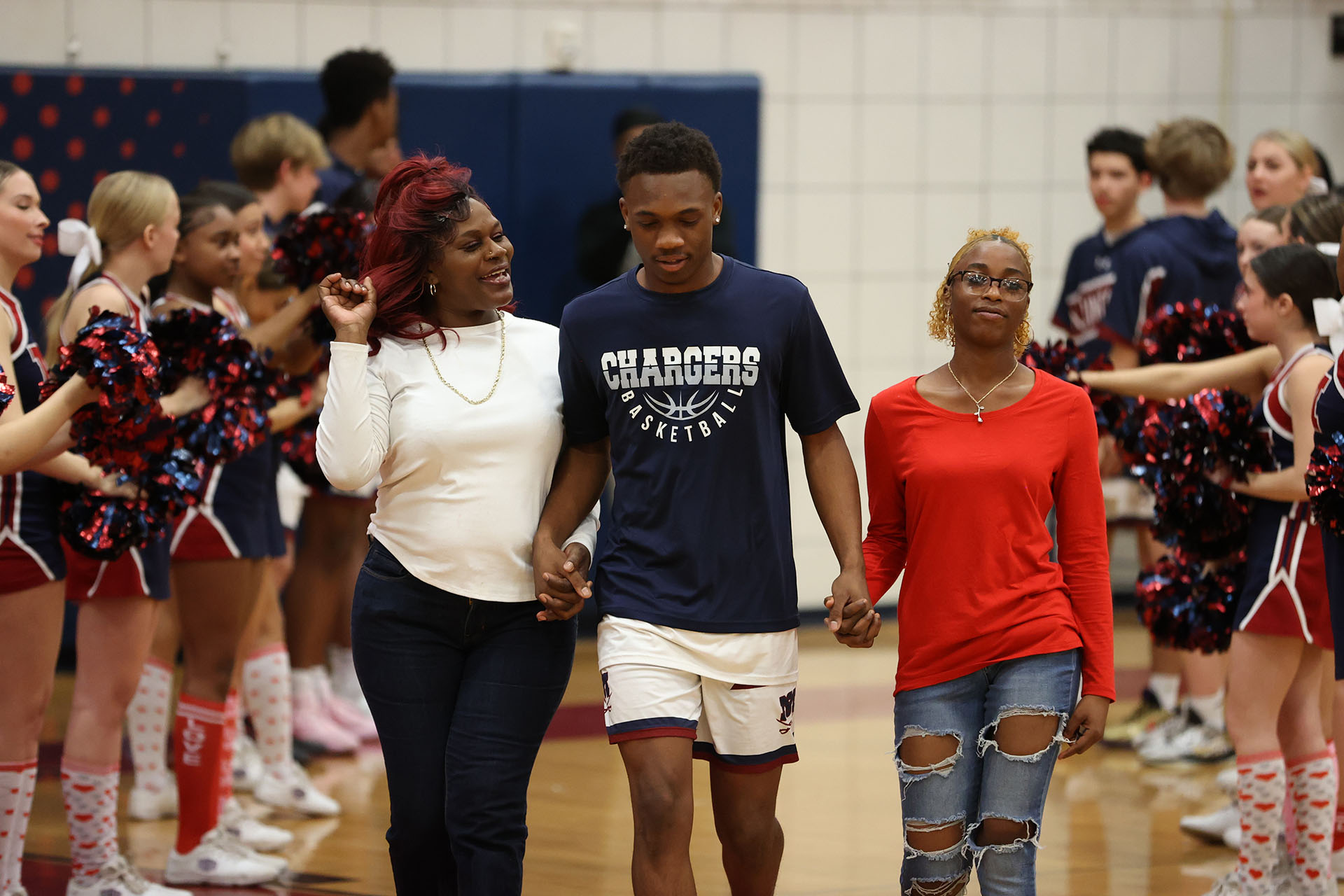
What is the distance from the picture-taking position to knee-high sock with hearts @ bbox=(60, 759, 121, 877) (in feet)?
14.3

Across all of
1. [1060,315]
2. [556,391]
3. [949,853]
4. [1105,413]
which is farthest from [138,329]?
[1060,315]

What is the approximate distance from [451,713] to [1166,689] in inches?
153

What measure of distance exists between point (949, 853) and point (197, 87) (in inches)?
201

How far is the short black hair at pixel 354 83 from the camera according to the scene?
6316 mm

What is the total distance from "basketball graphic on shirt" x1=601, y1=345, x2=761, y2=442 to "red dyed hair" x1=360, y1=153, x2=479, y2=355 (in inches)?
18.7

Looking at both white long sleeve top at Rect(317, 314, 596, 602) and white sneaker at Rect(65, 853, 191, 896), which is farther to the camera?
white sneaker at Rect(65, 853, 191, 896)

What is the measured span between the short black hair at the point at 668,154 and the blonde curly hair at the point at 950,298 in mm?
559

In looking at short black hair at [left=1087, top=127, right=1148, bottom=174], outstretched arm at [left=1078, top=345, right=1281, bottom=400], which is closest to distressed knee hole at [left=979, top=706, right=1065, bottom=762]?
outstretched arm at [left=1078, top=345, right=1281, bottom=400]

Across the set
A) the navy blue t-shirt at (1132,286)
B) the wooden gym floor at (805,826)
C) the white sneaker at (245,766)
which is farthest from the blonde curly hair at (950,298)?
the white sneaker at (245,766)

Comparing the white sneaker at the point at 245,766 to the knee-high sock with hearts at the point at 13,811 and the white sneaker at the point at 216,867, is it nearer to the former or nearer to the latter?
the white sneaker at the point at 216,867

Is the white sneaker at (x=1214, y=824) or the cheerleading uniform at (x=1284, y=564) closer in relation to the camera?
the cheerleading uniform at (x=1284, y=564)

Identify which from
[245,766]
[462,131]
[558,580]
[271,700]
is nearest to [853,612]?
[558,580]

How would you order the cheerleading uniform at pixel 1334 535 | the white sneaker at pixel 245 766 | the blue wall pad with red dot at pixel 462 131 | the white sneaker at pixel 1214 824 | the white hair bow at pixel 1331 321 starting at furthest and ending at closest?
the blue wall pad with red dot at pixel 462 131 < the white sneaker at pixel 245 766 < the white sneaker at pixel 1214 824 < the white hair bow at pixel 1331 321 < the cheerleading uniform at pixel 1334 535

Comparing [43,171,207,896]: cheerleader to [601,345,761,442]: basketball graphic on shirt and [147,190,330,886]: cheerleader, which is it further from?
[601,345,761,442]: basketball graphic on shirt
